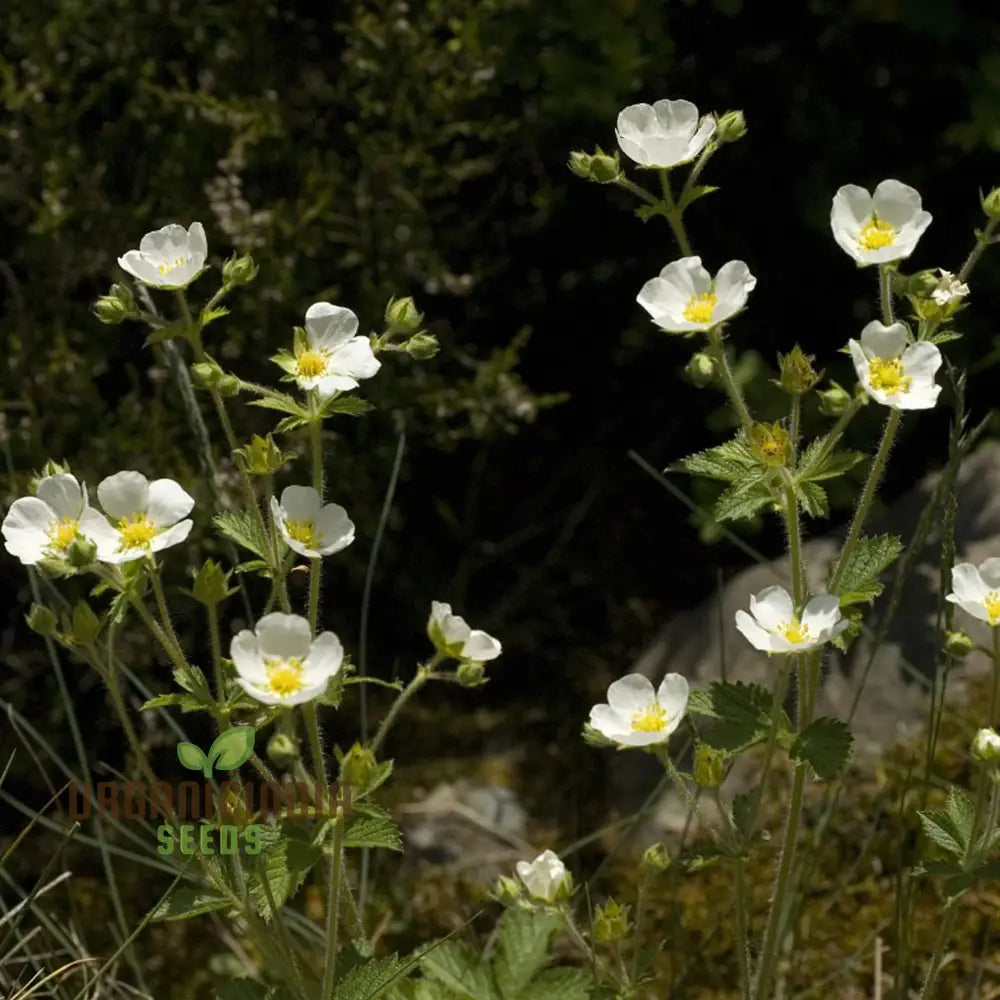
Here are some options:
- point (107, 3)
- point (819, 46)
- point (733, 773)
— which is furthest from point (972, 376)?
point (107, 3)

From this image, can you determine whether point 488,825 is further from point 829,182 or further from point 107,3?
point 107,3

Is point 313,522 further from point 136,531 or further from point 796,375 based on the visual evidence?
point 796,375

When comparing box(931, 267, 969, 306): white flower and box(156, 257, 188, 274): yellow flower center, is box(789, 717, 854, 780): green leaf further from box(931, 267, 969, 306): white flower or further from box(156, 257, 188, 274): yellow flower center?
box(156, 257, 188, 274): yellow flower center

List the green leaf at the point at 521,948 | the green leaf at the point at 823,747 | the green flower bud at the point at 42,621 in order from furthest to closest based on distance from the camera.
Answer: the green leaf at the point at 521,948 → the green leaf at the point at 823,747 → the green flower bud at the point at 42,621

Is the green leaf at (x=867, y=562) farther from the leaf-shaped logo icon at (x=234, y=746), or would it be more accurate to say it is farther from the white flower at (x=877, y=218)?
the leaf-shaped logo icon at (x=234, y=746)

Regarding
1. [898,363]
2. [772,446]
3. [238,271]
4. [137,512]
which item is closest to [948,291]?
[898,363]

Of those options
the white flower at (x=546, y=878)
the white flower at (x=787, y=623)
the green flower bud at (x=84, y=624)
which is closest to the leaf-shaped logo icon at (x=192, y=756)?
the green flower bud at (x=84, y=624)
